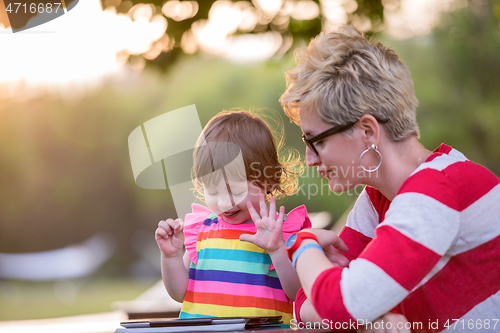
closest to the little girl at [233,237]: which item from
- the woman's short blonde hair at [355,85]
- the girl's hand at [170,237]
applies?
the girl's hand at [170,237]

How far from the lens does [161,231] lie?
1502mm

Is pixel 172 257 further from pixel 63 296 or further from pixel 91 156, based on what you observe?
pixel 63 296

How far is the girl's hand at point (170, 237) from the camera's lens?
1502mm

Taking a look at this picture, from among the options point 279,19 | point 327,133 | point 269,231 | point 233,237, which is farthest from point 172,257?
point 279,19

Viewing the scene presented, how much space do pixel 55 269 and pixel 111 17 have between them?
607 cm

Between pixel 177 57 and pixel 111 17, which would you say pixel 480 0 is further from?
pixel 111 17

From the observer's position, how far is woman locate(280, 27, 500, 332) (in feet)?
2.86

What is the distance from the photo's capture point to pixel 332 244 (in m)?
1.23

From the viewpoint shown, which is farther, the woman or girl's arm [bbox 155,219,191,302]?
girl's arm [bbox 155,219,191,302]

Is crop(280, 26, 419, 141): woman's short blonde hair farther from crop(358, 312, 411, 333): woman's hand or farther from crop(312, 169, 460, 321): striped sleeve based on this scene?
crop(358, 312, 411, 333): woman's hand

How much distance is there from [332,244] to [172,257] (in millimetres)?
660

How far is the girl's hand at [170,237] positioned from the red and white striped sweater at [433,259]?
2.45 feet

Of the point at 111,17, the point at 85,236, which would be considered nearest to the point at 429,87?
the point at 111,17

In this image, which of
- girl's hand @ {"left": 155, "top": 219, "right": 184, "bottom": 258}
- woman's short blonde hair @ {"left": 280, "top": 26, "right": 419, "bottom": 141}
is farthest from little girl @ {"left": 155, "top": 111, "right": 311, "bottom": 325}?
woman's short blonde hair @ {"left": 280, "top": 26, "right": 419, "bottom": 141}
